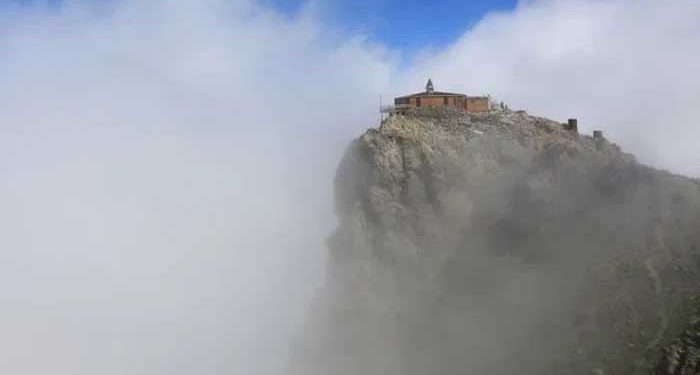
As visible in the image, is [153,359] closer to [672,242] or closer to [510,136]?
[510,136]

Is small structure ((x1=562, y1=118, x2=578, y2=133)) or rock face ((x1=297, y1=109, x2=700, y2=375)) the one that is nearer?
rock face ((x1=297, y1=109, x2=700, y2=375))

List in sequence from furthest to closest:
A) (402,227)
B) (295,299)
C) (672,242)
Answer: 1. (295,299)
2. (402,227)
3. (672,242)

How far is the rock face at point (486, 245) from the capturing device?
187ft

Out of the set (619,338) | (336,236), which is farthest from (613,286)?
(336,236)

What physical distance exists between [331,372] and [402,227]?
15837 millimetres

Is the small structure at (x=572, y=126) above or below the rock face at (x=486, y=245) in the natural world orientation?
above

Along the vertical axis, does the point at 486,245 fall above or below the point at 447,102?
below

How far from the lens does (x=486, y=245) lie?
67.2 meters

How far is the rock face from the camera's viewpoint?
57062 mm

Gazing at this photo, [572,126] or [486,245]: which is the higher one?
[572,126]

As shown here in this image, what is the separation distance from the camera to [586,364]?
51.9m

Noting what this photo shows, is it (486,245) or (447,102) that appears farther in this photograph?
(447,102)

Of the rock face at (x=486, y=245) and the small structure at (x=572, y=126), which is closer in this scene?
the rock face at (x=486, y=245)

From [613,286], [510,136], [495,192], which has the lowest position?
[613,286]
